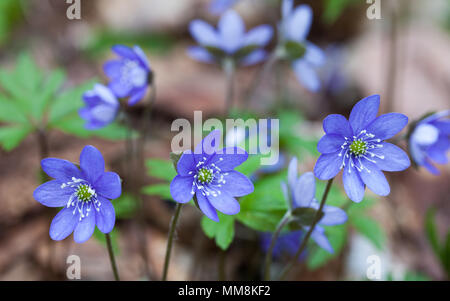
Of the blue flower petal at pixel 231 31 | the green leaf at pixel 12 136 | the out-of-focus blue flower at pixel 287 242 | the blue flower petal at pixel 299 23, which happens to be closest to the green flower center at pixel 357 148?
the out-of-focus blue flower at pixel 287 242

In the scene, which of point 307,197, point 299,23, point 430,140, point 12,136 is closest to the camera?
point 307,197

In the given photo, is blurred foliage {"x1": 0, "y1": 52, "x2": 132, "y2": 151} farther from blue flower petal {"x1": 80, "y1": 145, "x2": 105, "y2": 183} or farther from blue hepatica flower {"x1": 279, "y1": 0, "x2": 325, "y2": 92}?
blue hepatica flower {"x1": 279, "y1": 0, "x2": 325, "y2": 92}

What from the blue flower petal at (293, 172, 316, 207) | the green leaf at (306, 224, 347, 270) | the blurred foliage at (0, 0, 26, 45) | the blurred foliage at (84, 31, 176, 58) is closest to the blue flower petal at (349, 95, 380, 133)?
the blue flower petal at (293, 172, 316, 207)

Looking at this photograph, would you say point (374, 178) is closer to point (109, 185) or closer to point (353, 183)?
point (353, 183)

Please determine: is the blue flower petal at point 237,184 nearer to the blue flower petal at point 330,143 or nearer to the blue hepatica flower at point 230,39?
the blue flower petal at point 330,143

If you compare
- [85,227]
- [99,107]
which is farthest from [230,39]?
[85,227]

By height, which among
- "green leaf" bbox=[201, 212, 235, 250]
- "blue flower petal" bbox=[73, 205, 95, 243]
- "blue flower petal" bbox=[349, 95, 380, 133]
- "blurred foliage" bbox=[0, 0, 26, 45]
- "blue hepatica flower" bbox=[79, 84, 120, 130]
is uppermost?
"blurred foliage" bbox=[0, 0, 26, 45]
